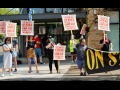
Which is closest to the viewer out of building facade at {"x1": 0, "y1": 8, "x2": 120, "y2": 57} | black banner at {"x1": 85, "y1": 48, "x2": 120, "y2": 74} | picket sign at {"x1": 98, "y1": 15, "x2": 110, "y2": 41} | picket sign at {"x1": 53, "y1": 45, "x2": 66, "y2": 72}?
black banner at {"x1": 85, "y1": 48, "x2": 120, "y2": 74}

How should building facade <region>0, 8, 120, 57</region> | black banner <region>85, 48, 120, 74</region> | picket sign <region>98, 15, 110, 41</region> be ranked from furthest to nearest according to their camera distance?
1. building facade <region>0, 8, 120, 57</region>
2. picket sign <region>98, 15, 110, 41</region>
3. black banner <region>85, 48, 120, 74</region>

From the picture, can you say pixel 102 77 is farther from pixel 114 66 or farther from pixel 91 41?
pixel 91 41

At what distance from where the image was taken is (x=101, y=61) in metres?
7.60

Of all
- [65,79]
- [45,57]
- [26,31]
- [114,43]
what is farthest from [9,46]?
[114,43]

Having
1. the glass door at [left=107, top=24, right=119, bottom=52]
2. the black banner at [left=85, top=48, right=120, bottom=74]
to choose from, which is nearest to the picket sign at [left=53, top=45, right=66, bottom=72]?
the black banner at [left=85, top=48, right=120, bottom=74]

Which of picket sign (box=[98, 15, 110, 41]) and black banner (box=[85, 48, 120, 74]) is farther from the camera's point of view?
picket sign (box=[98, 15, 110, 41])

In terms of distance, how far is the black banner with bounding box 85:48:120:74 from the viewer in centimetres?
754

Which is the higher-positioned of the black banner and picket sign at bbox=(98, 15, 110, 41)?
picket sign at bbox=(98, 15, 110, 41)

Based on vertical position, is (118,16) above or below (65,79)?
above

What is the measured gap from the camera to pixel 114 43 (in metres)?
12.5

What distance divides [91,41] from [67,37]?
7.03ft

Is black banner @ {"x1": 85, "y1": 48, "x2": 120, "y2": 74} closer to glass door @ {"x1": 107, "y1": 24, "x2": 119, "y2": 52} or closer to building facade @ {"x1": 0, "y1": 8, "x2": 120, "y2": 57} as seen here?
building facade @ {"x1": 0, "y1": 8, "x2": 120, "y2": 57}

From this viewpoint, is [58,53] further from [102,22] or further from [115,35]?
[115,35]

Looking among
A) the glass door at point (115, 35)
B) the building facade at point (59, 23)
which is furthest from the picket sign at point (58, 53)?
the glass door at point (115, 35)
